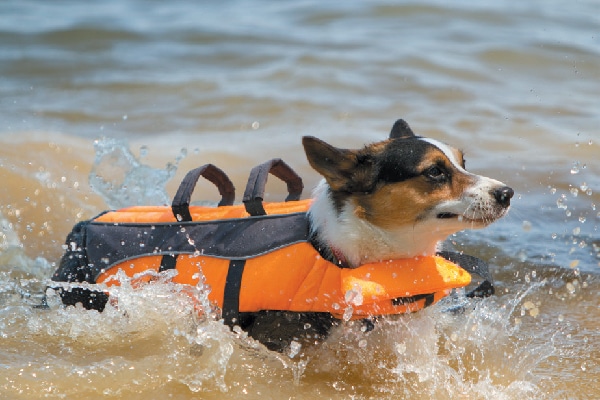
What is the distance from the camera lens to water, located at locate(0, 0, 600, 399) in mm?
3963

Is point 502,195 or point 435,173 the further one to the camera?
point 435,173

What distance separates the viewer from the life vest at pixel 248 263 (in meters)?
3.80

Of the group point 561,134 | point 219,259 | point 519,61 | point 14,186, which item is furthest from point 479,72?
point 219,259

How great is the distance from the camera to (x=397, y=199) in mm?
3729

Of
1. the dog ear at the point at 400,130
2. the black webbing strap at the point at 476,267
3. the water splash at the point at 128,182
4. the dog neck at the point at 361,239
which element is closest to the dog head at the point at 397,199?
the dog neck at the point at 361,239

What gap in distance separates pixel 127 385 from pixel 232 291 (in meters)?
0.67

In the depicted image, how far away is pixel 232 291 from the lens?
3.95 m

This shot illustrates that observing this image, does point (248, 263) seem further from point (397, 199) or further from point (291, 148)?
point (291, 148)

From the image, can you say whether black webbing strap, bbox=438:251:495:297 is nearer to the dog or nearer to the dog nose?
the dog

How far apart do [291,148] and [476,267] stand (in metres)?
3.92

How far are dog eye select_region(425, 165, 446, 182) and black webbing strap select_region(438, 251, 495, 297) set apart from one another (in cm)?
53

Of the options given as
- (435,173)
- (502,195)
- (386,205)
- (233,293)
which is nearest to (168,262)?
(233,293)

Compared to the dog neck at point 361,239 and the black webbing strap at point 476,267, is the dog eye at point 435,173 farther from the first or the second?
the black webbing strap at point 476,267

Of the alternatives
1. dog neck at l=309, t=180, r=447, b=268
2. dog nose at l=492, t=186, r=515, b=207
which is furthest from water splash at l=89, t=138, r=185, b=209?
dog nose at l=492, t=186, r=515, b=207
